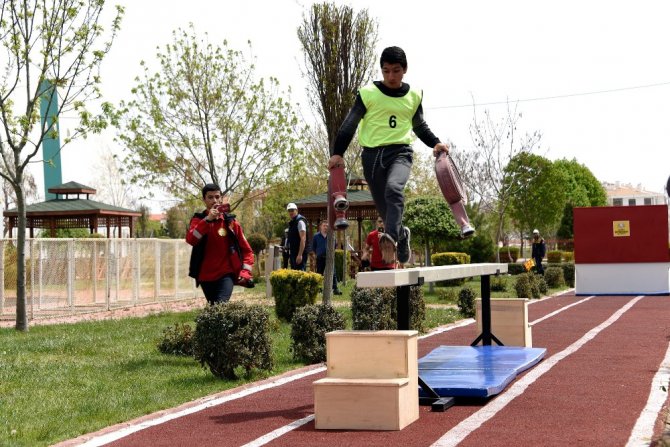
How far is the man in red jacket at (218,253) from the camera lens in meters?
9.55

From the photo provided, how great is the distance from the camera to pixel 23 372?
10008 mm

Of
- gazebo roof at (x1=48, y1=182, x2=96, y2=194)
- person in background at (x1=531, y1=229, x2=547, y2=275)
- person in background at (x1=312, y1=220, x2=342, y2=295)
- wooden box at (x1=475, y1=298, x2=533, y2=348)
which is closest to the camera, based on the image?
wooden box at (x1=475, y1=298, x2=533, y2=348)

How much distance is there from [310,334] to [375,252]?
4.08 feet

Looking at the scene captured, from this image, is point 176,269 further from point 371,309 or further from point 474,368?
point 474,368

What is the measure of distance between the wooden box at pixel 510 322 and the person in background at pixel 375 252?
1.44 meters

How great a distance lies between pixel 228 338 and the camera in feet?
30.0

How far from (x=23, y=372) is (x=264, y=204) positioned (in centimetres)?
5350

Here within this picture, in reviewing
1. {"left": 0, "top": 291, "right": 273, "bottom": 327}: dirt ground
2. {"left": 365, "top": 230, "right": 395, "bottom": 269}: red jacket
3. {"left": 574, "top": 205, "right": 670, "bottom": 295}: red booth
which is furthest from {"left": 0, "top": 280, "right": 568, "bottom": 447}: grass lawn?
{"left": 574, "top": 205, "right": 670, "bottom": 295}: red booth

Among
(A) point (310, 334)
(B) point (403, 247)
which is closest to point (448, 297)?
(A) point (310, 334)

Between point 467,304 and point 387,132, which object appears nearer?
point 387,132

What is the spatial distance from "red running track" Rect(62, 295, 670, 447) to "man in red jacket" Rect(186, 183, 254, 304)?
1.23 m

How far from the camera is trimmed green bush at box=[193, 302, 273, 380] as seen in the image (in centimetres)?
920

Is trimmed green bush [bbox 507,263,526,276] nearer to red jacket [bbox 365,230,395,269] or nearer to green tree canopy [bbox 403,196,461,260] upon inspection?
green tree canopy [bbox 403,196,461,260]

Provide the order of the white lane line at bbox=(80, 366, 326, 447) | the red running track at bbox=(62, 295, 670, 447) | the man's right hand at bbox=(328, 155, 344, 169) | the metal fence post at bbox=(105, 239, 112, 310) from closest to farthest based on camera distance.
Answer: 1. the red running track at bbox=(62, 295, 670, 447)
2. the white lane line at bbox=(80, 366, 326, 447)
3. the man's right hand at bbox=(328, 155, 344, 169)
4. the metal fence post at bbox=(105, 239, 112, 310)
